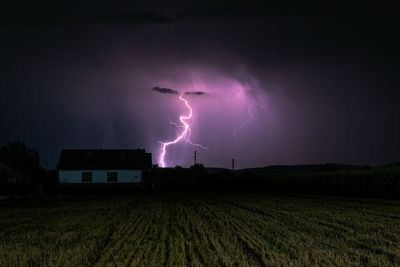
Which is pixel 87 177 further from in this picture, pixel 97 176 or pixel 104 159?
pixel 104 159

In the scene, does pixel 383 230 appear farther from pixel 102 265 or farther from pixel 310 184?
pixel 310 184

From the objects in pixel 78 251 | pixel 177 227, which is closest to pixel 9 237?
pixel 78 251

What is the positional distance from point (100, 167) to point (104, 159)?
197 cm

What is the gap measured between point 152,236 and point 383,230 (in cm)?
629

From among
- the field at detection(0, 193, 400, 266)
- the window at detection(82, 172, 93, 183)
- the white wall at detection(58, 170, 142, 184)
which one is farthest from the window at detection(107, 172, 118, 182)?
the field at detection(0, 193, 400, 266)

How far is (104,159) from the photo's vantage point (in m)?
55.2

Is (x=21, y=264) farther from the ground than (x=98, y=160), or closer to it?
closer to it

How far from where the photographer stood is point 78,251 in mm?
8562

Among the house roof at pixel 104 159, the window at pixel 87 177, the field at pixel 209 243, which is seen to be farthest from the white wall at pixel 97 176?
the field at pixel 209 243

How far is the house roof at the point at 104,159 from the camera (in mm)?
53594

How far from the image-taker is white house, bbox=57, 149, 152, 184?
5294 centimetres

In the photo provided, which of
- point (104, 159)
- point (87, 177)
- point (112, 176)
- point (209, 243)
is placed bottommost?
point (209, 243)

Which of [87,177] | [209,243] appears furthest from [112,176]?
[209,243]

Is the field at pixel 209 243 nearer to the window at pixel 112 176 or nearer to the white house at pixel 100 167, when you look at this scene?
the window at pixel 112 176
